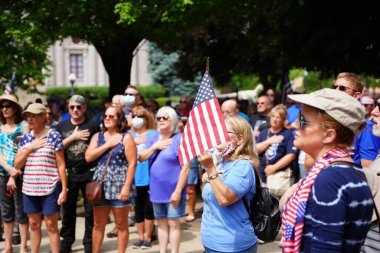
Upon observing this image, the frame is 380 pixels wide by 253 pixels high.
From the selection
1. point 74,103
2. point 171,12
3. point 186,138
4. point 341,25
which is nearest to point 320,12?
point 341,25

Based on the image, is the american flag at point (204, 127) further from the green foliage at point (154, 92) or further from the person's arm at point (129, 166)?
the green foliage at point (154, 92)

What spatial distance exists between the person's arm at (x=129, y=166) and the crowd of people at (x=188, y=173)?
0.01m

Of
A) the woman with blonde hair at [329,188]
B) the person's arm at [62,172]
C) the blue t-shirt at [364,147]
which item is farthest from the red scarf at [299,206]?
the person's arm at [62,172]

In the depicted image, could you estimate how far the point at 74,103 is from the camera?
24.5 feet

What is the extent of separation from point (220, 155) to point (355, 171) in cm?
166

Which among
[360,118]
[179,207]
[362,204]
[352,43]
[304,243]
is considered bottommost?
[179,207]

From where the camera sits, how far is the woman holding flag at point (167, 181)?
6828mm

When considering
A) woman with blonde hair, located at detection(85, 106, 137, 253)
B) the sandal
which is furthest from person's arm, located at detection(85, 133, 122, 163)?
the sandal

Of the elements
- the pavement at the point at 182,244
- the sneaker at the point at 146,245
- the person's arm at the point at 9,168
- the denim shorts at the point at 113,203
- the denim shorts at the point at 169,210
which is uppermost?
the person's arm at the point at 9,168

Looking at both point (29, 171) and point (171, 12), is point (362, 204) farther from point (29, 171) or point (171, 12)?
point (171, 12)

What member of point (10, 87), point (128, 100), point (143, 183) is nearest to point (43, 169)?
point (143, 183)

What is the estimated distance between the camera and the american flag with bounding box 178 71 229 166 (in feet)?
13.8

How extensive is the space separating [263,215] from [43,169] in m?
3.39

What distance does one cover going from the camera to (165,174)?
22.8ft
